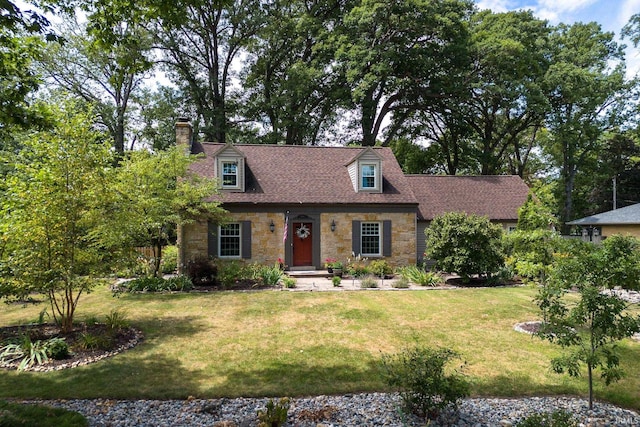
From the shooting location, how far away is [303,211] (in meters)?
16.8

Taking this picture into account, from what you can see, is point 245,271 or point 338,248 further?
point 338,248

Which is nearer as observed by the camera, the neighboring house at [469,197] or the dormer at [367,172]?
the dormer at [367,172]

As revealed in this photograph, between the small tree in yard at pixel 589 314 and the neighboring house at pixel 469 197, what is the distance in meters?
14.1

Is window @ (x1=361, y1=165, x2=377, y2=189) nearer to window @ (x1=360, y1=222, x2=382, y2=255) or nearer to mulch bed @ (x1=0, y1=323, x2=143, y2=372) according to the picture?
window @ (x1=360, y1=222, x2=382, y2=255)

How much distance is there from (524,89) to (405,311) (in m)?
21.2

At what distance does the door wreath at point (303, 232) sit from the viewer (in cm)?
1691

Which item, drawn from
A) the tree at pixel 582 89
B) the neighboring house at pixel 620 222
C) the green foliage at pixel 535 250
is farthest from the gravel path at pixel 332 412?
the tree at pixel 582 89

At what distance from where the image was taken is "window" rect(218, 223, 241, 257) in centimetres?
1630

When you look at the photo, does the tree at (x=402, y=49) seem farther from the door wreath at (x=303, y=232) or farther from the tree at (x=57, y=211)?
the tree at (x=57, y=211)

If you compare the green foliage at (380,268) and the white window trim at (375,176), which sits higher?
the white window trim at (375,176)

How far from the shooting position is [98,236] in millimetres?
7512

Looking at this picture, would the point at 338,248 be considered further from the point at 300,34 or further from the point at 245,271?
the point at 300,34

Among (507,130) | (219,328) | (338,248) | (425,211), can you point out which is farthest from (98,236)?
(507,130)

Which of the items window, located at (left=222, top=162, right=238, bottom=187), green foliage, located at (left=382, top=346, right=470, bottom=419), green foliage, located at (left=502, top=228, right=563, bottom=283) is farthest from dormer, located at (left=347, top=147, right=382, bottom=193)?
green foliage, located at (left=382, top=346, right=470, bottom=419)
